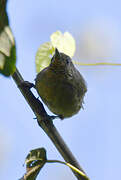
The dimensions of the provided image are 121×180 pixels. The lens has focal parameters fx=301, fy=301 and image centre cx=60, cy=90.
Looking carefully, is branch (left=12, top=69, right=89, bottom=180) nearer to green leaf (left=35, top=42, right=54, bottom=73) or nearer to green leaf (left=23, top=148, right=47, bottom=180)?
green leaf (left=23, top=148, right=47, bottom=180)

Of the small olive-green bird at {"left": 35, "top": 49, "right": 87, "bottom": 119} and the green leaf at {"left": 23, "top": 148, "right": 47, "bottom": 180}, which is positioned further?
the small olive-green bird at {"left": 35, "top": 49, "right": 87, "bottom": 119}

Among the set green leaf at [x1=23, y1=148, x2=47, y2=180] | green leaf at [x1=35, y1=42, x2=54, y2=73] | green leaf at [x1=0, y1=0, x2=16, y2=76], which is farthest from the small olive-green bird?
green leaf at [x1=0, y1=0, x2=16, y2=76]

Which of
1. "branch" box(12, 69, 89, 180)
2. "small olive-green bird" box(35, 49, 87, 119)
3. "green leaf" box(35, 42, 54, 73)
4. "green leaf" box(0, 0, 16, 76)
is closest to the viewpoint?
"green leaf" box(0, 0, 16, 76)

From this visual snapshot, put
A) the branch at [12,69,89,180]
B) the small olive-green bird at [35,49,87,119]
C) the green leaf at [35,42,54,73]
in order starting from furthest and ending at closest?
the small olive-green bird at [35,49,87,119] < the green leaf at [35,42,54,73] < the branch at [12,69,89,180]

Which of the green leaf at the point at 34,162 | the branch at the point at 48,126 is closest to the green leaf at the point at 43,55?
the branch at the point at 48,126

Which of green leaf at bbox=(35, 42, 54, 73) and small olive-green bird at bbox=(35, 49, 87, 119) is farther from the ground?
green leaf at bbox=(35, 42, 54, 73)

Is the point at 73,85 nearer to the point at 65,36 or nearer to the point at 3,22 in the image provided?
the point at 65,36

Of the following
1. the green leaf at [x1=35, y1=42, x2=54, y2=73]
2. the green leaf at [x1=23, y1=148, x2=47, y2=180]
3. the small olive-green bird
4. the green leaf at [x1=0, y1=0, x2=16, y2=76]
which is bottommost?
the small olive-green bird
